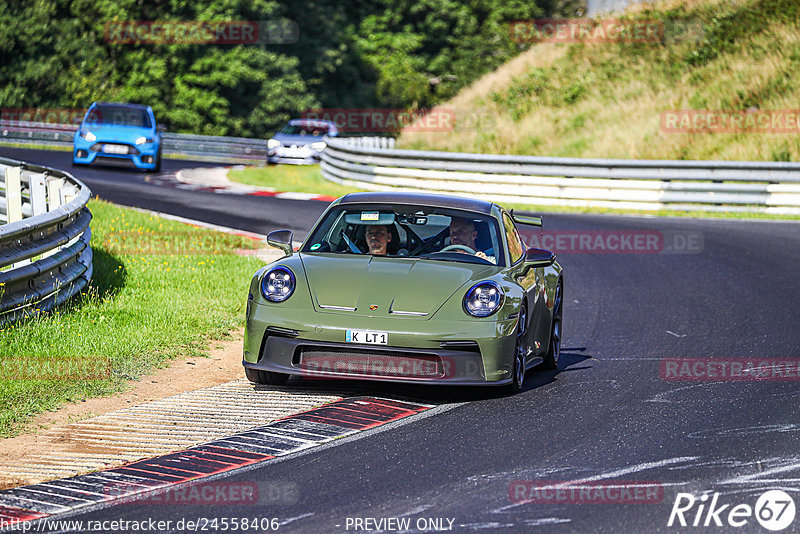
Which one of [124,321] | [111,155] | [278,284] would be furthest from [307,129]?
[278,284]

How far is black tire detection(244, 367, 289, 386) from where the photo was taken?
800 centimetres

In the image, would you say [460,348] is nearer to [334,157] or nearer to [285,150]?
[334,157]

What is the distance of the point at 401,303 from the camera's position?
7.58m

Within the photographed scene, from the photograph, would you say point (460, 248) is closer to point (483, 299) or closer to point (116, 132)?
point (483, 299)

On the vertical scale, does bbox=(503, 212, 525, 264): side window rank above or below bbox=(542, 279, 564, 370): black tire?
above

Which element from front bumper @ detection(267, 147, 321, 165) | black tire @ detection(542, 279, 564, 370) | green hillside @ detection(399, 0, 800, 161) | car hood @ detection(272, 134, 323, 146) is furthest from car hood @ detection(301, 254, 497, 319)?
car hood @ detection(272, 134, 323, 146)

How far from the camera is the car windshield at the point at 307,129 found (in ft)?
118

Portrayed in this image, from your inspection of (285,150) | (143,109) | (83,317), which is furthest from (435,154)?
(83,317)

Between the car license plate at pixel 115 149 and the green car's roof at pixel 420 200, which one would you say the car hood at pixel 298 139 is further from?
the green car's roof at pixel 420 200

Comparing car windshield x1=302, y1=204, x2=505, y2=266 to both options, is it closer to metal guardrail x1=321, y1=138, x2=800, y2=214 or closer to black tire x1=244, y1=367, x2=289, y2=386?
black tire x1=244, y1=367, x2=289, y2=386

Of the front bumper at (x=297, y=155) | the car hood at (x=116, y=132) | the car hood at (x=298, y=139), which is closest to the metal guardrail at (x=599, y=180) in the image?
the car hood at (x=116, y=132)

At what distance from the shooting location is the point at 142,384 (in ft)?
27.0

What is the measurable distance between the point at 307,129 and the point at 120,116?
9.10m

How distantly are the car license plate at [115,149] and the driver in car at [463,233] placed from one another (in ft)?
64.7
